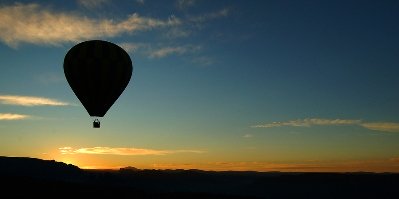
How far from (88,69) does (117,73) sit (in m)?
2.79

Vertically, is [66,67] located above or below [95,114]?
above

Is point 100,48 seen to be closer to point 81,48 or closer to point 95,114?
point 81,48

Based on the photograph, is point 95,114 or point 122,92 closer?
point 95,114

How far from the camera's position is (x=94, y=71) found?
155 ft

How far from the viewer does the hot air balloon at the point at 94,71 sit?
47188 millimetres

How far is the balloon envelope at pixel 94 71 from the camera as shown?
1858 inches

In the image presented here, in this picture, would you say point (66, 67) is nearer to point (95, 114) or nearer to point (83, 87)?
point (83, 87)

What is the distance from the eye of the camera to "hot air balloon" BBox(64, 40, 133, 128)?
47188 mm

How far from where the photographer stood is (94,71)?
47344 mm

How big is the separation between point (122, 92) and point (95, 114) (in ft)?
14.4

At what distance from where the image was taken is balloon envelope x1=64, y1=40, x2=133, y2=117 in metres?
47.2

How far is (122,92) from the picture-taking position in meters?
49.6

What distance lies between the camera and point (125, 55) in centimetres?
4847

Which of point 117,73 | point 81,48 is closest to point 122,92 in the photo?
point 117,73
